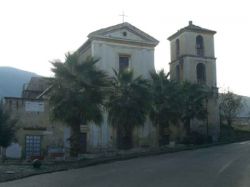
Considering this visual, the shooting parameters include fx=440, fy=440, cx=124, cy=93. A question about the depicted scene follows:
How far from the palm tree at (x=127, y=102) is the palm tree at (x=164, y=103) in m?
3.61

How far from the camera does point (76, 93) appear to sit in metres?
28.9

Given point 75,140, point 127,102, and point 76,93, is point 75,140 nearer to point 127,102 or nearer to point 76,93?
point 76,93

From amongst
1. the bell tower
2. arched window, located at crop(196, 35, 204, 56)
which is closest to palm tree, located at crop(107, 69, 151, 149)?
the bell tower

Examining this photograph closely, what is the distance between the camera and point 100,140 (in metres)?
39.9

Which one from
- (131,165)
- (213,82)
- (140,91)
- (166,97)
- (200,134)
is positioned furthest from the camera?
(213,82)

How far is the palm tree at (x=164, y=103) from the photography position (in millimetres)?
38469

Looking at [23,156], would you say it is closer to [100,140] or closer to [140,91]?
[100,140]

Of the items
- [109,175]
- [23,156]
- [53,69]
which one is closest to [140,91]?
[53,69]

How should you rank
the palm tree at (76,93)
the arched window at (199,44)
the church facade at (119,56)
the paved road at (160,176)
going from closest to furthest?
the paved road at (160,176) < the palm tree at (76,93) < the church facade at (119,56) < the arched window at (199,44)

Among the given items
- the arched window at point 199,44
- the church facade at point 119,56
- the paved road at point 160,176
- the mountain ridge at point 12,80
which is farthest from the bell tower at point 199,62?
the mountain ridge at point 12,80

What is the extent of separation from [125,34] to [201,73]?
1124cm

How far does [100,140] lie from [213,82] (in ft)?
52.8

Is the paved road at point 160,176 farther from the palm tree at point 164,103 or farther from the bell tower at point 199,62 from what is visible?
the bell tower at point 199,62

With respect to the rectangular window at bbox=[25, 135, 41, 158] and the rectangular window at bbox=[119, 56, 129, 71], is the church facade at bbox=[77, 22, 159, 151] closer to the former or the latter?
the rectangular window at bbox=[119, 56, 129, 71]
